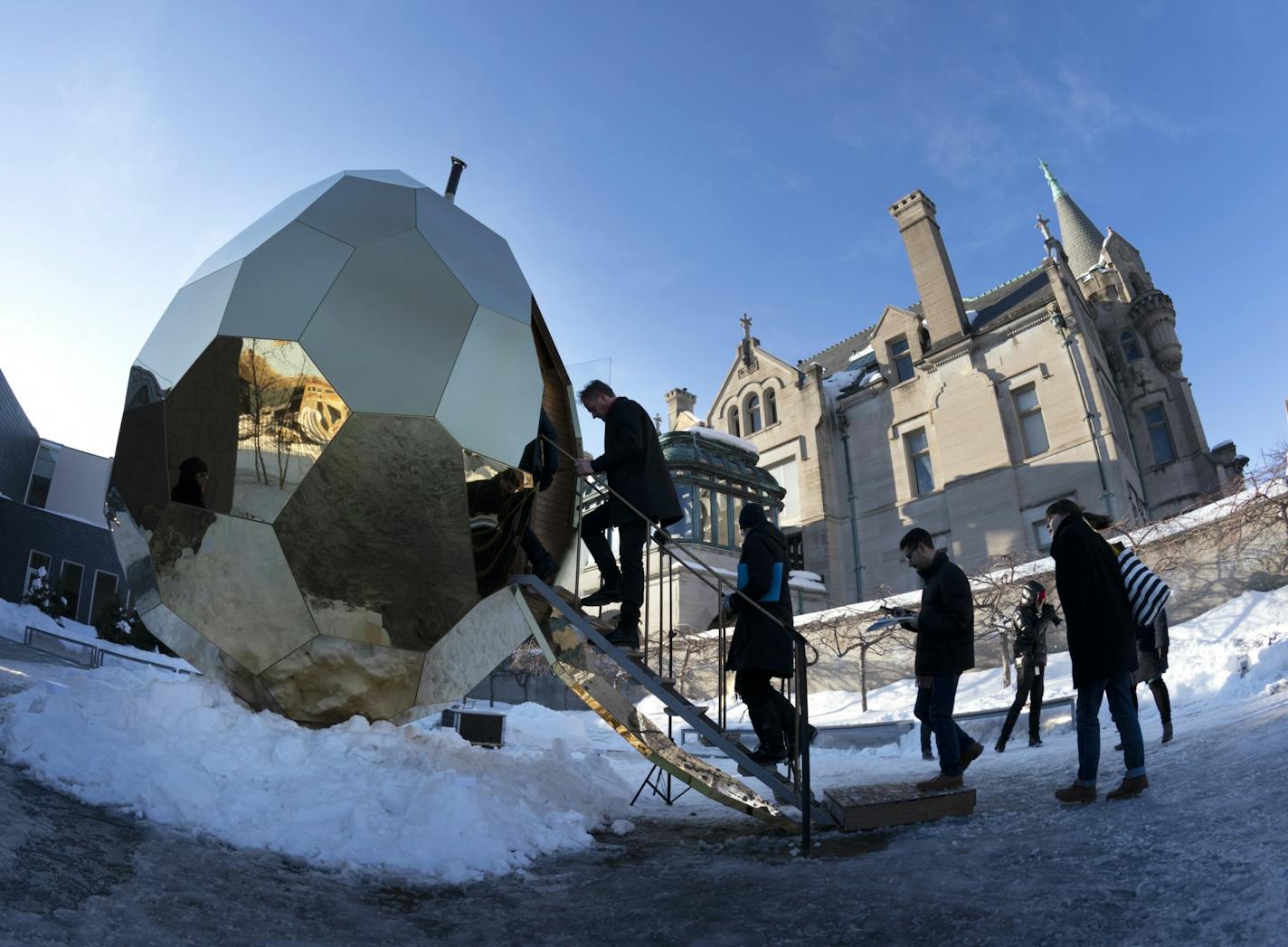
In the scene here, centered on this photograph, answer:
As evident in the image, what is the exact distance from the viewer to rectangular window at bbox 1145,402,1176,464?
2709 cm

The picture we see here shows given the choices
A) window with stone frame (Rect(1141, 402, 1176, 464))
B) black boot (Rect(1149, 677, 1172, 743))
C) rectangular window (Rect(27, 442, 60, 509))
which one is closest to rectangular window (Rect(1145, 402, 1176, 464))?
window with stone frame (Rect(1141, 402, 1176, 464))

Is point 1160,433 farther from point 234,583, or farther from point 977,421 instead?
point 234,583

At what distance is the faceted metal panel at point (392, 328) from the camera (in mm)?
4207

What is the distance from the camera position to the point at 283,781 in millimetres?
3865

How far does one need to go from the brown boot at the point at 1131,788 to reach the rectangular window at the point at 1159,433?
2708 centimetres

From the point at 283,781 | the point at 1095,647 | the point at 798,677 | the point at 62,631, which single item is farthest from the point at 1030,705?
the point at 62,631

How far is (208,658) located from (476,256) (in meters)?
2.75

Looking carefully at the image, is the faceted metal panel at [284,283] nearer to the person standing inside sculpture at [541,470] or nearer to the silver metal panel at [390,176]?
the silver metal panel at [390,176]

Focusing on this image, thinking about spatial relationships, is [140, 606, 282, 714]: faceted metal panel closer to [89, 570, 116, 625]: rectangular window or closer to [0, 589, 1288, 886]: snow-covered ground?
[0, 589, 1288, 886]: snow-covered ground

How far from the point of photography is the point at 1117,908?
7.91ft

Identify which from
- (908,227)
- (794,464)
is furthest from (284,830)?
(908,227)

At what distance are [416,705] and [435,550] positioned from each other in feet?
3.56

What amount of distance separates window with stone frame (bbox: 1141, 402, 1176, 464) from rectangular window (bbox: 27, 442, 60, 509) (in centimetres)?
3568

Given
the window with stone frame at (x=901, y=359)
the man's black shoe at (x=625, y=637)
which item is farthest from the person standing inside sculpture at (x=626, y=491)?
the window with stone frame at (x=901, y=359)
